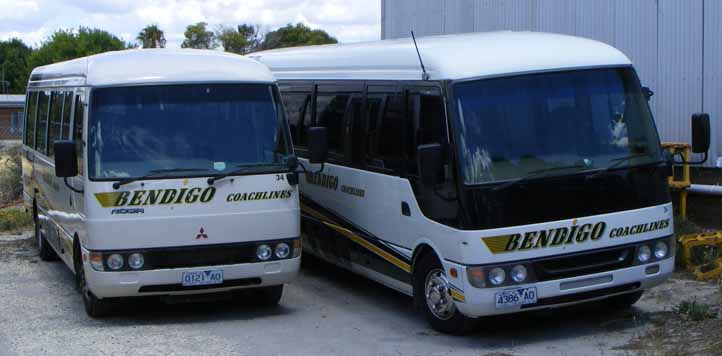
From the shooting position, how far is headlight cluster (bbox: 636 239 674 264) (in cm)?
966

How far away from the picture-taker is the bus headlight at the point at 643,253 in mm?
9656

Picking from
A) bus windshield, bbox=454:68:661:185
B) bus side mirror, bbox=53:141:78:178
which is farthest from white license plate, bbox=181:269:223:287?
bus windshield, bbox=454:68:661:185

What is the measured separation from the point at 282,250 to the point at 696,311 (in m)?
4.14

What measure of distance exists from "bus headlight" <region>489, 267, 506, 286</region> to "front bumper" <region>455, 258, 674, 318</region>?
66 mm

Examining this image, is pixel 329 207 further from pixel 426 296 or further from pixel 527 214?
pixel 527 214

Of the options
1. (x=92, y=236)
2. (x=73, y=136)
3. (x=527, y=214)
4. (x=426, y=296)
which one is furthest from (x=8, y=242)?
(x=527, y=214)

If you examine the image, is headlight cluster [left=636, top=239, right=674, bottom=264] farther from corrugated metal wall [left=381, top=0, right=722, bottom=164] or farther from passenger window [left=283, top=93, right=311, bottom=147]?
passenger window [left=283, top=93, right=311, bottom=147]

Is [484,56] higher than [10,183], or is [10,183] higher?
[484,56]

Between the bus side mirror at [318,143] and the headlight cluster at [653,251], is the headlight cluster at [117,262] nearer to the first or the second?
the bus side mirror at [318,143]

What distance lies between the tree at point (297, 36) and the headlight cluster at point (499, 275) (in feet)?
198

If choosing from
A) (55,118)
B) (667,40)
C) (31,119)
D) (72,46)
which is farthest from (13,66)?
(667,40)

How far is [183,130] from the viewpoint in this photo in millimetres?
10750

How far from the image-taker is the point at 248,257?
10734 mm

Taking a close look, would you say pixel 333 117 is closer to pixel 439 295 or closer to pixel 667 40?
pixel 439 295
